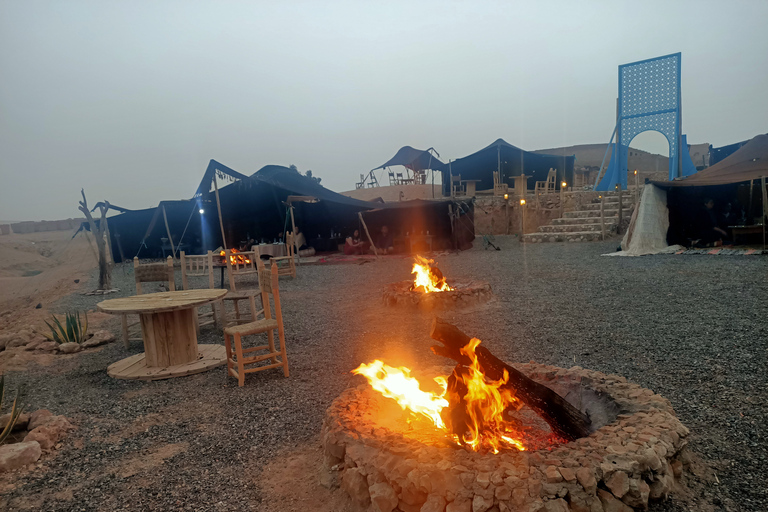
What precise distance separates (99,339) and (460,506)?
19.0 ft

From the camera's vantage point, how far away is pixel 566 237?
16.0m

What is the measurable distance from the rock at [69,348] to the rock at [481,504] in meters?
5.71

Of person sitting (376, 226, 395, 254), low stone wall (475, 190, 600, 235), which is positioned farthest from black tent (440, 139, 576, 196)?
person sitting (376, 226, 395, 254)

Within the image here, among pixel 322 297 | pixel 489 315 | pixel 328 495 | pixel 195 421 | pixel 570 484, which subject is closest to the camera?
pixel 570 484

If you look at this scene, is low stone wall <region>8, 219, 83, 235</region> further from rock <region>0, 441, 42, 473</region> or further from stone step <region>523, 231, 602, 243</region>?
rock <region>0, 441, 42, 473</region>

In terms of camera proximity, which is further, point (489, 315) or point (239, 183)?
point (239, 183)

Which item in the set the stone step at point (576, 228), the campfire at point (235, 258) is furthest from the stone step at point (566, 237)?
the campfire at point (235, 258)

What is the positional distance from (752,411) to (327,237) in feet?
53.5

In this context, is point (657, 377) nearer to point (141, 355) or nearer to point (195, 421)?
point (195, 421)

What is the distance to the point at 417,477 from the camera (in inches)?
75.3

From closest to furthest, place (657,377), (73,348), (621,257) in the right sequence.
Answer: (657,377) → (73,348) → (621,257)

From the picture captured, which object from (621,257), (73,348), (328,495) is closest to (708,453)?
(328,495)

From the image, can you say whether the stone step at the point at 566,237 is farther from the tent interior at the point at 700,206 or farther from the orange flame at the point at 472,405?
the orange flame at the point at 472,405

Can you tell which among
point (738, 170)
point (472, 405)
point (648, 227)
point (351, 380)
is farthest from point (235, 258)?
point (738, 170)
